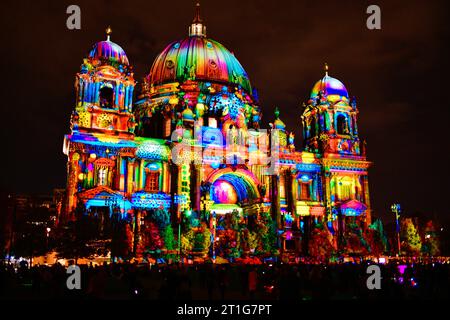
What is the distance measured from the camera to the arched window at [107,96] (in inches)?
2240

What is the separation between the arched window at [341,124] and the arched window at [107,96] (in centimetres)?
3358

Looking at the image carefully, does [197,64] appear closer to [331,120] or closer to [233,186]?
[233,186]

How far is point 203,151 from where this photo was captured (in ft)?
193

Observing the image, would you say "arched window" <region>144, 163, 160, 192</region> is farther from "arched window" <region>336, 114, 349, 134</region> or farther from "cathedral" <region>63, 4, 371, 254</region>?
"arched window" <region>336, 114, 349, 134</region>

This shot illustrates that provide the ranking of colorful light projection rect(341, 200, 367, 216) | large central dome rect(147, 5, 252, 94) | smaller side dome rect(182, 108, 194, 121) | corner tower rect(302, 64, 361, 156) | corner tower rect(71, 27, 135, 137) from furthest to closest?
large central dome rect(147, 5, 252, 94)
corner tower rect(302, 64, 361, 156)
colorful light projection rect(341, 200, 367, 216)
smaller side dome rect(182, 108, 194, 121)
corner tower rect(71, 27, 135, 137)

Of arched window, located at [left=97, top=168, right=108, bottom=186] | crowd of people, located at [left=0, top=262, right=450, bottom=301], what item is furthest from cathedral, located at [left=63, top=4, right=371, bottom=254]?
crowd of people, located at [left=0, top=262, right=450, bottom=301]

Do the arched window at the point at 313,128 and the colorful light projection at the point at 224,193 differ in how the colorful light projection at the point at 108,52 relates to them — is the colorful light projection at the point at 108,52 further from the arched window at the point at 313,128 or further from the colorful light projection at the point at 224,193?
the arched window at the point at 313,128

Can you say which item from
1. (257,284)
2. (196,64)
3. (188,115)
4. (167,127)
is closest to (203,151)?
(188,115)

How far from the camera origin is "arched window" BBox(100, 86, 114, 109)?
187 feet

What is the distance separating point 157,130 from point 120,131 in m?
14.8

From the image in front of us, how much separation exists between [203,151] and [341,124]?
24.1 meters

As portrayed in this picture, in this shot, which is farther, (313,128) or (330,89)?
(313,128)

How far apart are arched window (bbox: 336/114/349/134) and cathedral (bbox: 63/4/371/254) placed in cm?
17
